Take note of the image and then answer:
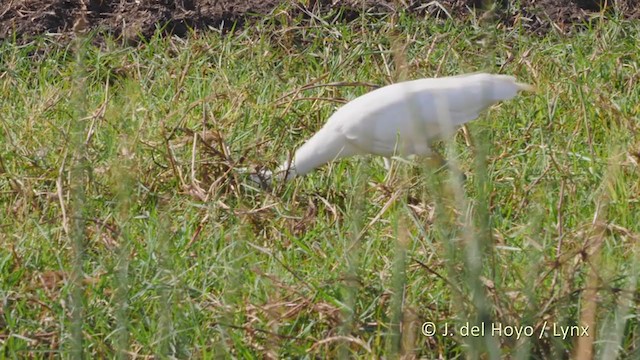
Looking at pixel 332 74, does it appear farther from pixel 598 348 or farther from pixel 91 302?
pixel 598 348

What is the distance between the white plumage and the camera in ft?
13.0

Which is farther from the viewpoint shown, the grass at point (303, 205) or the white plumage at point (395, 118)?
the white plumage at point (395, 118)

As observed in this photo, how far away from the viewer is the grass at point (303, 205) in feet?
9.61

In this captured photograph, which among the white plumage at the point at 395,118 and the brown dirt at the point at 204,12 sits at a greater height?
the white plumage at the point at 395,118

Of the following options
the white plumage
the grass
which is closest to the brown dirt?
the grass

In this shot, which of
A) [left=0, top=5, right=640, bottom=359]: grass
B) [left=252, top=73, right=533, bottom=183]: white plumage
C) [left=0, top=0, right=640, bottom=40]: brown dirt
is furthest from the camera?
[left=0, top=0, right=640, bottom=40]: brown dirt

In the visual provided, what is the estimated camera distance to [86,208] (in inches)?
157

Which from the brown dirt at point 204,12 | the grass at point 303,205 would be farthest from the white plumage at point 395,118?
the brown dirt at point 204,12

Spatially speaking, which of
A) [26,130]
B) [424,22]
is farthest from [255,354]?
[424,22]

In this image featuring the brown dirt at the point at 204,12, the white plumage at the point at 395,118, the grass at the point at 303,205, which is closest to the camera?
the grass at the point at 303,205

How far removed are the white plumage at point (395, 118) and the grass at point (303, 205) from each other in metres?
0.10

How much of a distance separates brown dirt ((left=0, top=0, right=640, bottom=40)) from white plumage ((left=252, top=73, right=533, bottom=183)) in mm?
1416

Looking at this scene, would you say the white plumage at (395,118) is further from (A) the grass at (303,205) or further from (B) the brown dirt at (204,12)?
(B) the brown dirt at (204,12)

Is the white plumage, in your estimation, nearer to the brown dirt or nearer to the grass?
the grass
